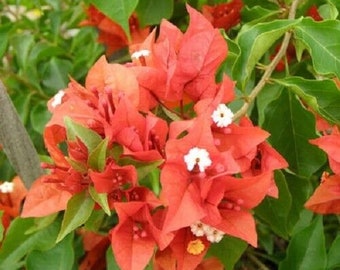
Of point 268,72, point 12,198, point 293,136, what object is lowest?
point 12,198

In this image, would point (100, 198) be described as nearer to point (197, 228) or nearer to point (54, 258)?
point (197, 228)

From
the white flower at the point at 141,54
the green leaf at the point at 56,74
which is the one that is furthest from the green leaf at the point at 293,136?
the green leaf at the point at 56,74

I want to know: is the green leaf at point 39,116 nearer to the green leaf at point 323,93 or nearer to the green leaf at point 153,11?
the green leaf at point 153,11

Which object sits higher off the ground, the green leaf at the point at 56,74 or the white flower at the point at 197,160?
the white flower at the point at 197,160

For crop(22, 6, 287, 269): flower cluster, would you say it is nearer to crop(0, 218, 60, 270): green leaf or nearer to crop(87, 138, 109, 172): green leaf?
crop(87, 138, 109, 172): green leaf

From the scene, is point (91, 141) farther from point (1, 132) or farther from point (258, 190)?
point (1, 132)

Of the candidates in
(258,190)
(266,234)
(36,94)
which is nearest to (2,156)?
(36,94)

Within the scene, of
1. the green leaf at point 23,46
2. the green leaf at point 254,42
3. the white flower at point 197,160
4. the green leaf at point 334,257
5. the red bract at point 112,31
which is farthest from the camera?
the green leaf at point 23,46

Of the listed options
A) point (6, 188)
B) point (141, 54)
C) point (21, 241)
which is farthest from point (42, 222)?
point (141, 54)
